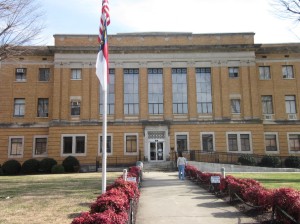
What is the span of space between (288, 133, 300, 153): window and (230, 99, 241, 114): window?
664cm

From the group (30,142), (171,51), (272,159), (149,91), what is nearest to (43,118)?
(30,142)

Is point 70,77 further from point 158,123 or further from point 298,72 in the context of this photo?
point 298,72

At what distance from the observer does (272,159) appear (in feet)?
109

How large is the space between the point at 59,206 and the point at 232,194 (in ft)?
20.5

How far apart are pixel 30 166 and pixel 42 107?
7.65 metres

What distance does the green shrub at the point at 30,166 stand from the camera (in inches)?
1357

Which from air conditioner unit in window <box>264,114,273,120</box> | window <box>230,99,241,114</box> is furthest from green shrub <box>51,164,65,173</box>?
air conditioner unit in window <box>264,114,273,120</box>

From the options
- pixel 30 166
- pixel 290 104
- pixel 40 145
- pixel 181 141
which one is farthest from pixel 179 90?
pixel 30 166

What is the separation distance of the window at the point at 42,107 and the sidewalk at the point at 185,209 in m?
26.4

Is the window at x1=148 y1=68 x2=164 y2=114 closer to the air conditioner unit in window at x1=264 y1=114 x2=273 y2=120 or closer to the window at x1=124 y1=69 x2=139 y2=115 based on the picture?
the window at x1=124 y1=69 x2=139 y2=115

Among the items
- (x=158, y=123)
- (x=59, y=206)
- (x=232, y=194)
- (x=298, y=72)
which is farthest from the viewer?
(x=298, y=72)

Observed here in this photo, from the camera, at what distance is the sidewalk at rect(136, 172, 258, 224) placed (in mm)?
9609

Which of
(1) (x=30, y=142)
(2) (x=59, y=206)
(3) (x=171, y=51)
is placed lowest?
(2) (x=59, y=206)

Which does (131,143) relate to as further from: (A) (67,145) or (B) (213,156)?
(B) (213,156)
